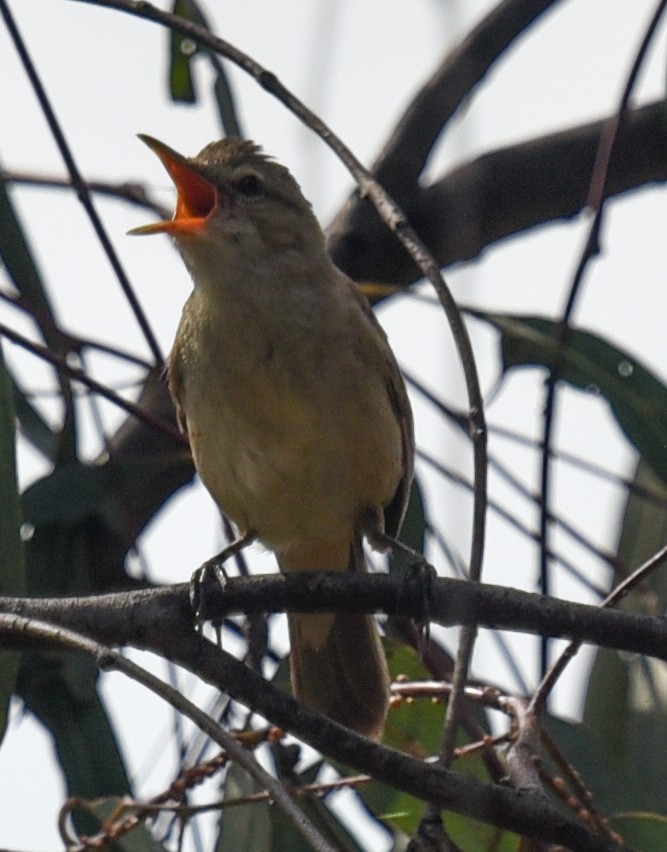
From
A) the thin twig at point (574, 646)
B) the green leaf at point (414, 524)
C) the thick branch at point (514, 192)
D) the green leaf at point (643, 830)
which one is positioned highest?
the thick branch at point (514, 192)

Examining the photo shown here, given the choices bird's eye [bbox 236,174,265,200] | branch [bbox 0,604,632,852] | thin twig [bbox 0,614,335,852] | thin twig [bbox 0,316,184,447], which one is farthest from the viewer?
bird's eye [bbox 236,174,265,200]

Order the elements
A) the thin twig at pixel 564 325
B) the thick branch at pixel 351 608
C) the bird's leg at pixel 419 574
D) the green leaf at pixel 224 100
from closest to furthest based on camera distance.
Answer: the thick branch at pixel 351 608
the bird's leg at pixel 419 574
the thin twig at pixel 564 325
the green leaf at pixel 224 100

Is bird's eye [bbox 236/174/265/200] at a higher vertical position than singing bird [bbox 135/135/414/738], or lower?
higher

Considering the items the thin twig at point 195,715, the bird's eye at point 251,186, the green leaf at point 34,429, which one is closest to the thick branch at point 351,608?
the thin twig at point 195,715

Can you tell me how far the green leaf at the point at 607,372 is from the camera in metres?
3.44

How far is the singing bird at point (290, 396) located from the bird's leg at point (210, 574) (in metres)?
0.05

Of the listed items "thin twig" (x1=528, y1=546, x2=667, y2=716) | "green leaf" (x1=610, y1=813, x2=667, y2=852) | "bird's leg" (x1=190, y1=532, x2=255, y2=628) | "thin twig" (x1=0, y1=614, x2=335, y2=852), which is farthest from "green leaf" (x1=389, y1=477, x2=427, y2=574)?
"thin twig" (x1=0, y1=614, x2=335, y2=852)

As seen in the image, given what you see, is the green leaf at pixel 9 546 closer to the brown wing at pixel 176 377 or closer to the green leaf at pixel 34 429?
the brown wing at pixel 176 377

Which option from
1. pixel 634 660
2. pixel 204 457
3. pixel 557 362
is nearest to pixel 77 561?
pixel 204 457

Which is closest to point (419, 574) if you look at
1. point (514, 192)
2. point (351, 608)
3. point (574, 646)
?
point (351, 608)

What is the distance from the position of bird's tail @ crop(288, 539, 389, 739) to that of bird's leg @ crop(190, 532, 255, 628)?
241 millimetres

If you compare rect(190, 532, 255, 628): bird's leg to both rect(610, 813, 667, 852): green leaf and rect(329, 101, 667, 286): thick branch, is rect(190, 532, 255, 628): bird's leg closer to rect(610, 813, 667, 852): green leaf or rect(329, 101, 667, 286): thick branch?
rect(610, 813, 667, 852): green leaf

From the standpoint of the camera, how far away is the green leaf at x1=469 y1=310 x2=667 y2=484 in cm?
344

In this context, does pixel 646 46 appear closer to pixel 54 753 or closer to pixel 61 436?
pixel 61 436
